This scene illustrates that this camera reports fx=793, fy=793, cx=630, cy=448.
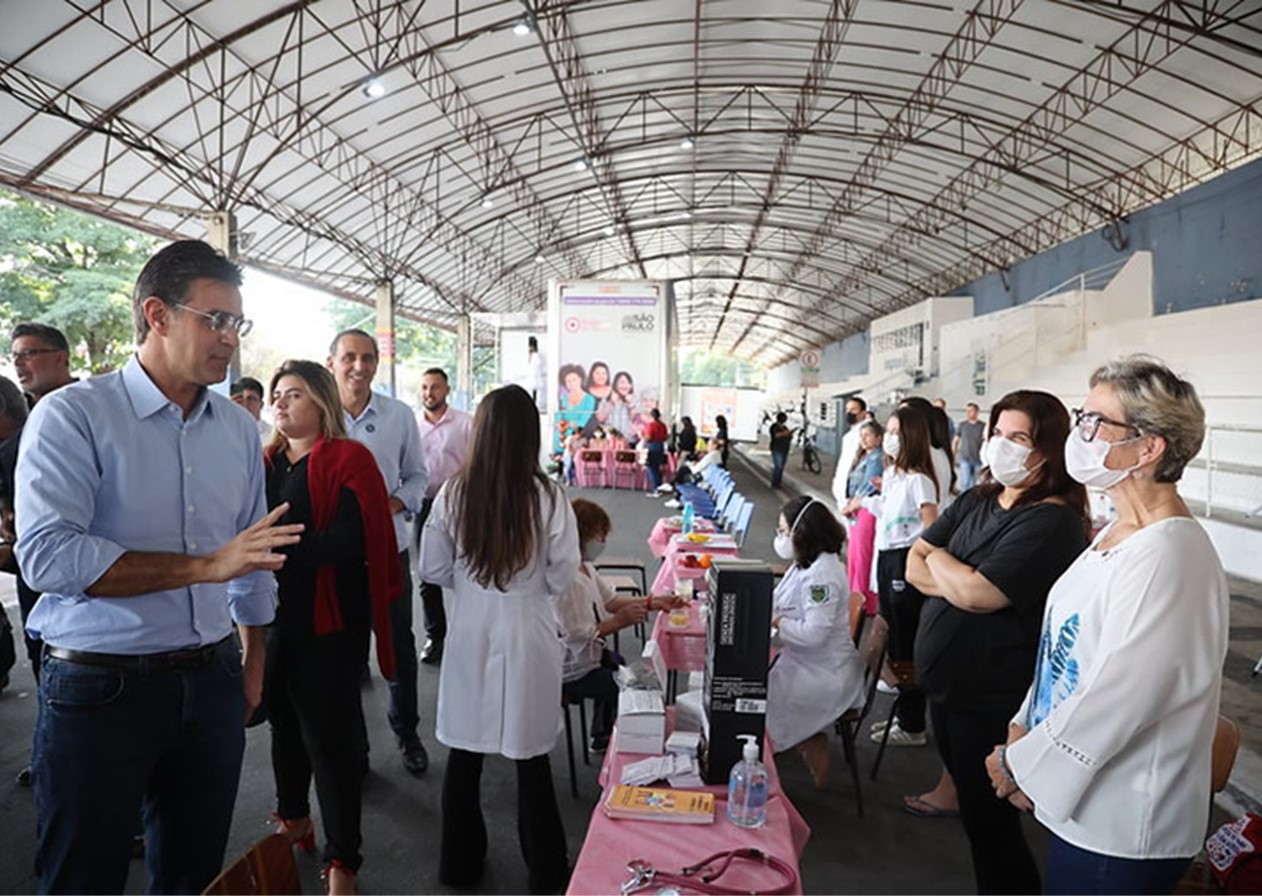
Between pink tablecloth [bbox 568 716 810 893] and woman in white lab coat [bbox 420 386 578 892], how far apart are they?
0.57 metres

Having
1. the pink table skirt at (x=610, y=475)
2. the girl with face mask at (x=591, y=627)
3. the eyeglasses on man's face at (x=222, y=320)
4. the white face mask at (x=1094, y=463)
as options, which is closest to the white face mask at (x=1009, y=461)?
the white face mask at (x=1094, y=463)

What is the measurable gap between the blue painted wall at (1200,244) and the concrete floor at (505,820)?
12.8m

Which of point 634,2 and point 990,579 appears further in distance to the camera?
point 634,2

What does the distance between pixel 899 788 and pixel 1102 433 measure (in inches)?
94.9

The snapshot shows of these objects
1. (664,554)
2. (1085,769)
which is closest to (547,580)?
(1085,769)

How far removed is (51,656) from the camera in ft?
5.32

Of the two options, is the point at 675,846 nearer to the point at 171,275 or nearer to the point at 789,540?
the point at 171,275

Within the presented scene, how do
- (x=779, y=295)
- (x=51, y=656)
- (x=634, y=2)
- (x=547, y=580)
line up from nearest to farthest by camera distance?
(x=51, y=656) → (x=547, y=580) → (x=634, y=2) → (x=779, y=295)

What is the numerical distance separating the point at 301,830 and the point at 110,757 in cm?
137

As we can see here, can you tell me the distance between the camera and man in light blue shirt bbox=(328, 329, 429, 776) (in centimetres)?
353

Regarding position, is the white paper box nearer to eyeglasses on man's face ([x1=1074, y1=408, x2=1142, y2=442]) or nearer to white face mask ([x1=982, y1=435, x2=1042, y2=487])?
white face mask ([x1=982, y1=435, x2=1042, y2=487])

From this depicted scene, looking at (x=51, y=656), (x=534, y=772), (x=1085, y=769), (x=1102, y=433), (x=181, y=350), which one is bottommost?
(x=534, y=772)

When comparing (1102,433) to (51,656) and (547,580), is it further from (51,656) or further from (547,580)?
(51,656)

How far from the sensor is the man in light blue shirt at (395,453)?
3529 millimetres
